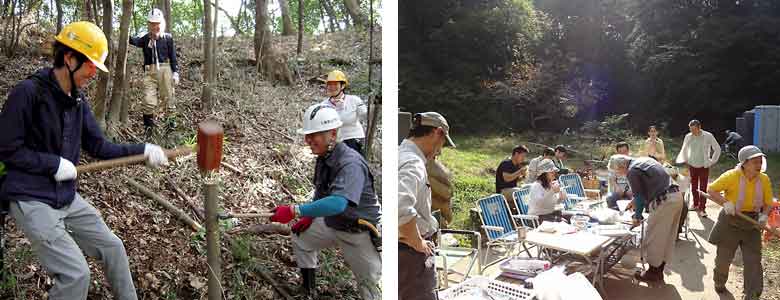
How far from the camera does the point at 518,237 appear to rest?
214 centimetres

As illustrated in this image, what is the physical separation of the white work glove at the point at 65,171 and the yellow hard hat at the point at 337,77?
816 millimetres

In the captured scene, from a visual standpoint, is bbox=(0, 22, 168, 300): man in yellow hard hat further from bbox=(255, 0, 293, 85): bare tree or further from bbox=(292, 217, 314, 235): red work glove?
bbox=(292, 217, 314, 235): red work glove


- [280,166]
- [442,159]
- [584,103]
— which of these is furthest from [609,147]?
[280,166]

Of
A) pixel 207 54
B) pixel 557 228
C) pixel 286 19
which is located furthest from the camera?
pixel 557 228

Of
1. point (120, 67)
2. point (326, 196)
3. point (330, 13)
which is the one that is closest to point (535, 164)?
point (326, 196)

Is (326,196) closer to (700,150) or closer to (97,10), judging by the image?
(97,10)

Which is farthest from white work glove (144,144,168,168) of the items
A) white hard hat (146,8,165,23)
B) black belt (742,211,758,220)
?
black belt (742,211,758,220)

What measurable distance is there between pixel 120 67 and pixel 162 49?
4.9 inches

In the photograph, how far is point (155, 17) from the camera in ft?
5.08

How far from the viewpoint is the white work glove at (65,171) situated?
137 cm

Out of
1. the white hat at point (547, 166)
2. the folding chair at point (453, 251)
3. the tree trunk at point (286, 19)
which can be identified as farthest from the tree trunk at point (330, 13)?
the white hat at point (547, 166)

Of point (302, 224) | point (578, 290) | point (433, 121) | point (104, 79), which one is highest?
point (104, 79)

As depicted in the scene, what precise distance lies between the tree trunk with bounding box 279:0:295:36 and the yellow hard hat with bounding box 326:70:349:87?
0.64 ft

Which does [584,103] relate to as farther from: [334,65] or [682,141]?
[334,65]
